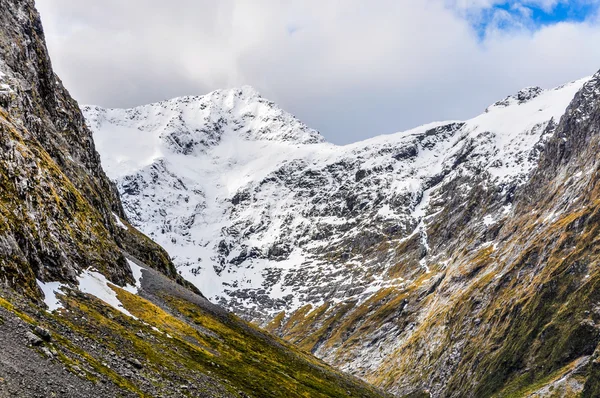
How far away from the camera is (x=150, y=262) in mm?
138000

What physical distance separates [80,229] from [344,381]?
70554mm

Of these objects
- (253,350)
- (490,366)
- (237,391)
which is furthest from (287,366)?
(490,366)

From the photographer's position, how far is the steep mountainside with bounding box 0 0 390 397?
130 feet

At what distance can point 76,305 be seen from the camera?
192 feet

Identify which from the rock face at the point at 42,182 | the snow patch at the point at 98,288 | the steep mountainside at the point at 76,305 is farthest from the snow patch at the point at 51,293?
the snow patch at the point at 98,288

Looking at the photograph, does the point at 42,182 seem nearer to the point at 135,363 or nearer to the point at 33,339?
the point at 135,363

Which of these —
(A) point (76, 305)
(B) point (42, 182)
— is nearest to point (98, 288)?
(A) point (76, 305)

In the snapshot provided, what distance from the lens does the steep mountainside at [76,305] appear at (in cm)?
3950

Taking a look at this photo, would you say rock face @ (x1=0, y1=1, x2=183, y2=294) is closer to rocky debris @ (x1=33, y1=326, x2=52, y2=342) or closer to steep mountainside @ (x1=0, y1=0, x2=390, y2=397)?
steep mountainside @ (x1=0, y1=0, x2=390, y2=397)

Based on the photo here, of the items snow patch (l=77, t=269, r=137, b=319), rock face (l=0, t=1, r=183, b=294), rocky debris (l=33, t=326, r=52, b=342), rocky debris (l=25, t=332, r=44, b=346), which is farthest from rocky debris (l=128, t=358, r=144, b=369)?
snow patch (l=77, t=269, r=137, b=319)

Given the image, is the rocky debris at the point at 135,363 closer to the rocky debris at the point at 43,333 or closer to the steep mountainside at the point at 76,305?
the steep mountainside at the point at 76,305

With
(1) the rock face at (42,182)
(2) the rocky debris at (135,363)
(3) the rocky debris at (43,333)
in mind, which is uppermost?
(1) the rock face at (42,182)

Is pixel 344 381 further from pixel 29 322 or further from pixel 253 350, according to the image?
pixel 29 322

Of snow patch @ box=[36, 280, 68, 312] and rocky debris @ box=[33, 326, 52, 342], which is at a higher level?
snow patch @ box=[36, 280, 68, 312]
